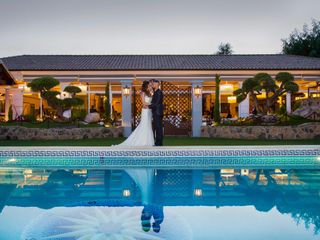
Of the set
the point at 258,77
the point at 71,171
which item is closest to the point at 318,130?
the point at 258,77

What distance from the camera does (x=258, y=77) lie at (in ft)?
48.3

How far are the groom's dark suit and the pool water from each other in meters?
2.22

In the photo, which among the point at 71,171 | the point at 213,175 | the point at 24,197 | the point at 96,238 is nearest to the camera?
the point at 96,238

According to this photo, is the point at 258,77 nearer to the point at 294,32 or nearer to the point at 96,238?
the point at 96,238

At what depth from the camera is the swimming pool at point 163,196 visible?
407 centimetres

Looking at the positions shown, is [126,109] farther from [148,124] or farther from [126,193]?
[126,193]

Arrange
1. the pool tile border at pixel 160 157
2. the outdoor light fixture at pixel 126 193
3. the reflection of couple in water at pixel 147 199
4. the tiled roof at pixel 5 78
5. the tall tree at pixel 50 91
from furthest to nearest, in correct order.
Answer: the tall tree at pixel 50 91 → the tiled roof at pixel 5 78 → the pool tile border at pixel 160 157 → the outdoor light fixture at pixel 126 193 → the reflection of couple in water at pixel 147 199

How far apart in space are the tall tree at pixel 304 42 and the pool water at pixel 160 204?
90.9 ft

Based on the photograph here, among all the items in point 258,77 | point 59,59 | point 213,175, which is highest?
point 59,59

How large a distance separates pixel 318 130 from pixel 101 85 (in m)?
11.8

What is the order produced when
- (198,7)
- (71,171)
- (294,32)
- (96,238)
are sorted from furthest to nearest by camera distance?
(294,32) < (198,7) < (71,171) < (96,238)

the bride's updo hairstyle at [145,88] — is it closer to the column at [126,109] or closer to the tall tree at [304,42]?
the column at [126,109]

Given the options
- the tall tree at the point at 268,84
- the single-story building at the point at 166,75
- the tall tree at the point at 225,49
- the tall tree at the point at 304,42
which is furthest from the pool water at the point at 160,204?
the tall tree at the point at 225,49

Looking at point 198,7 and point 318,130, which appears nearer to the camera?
point 318,130
